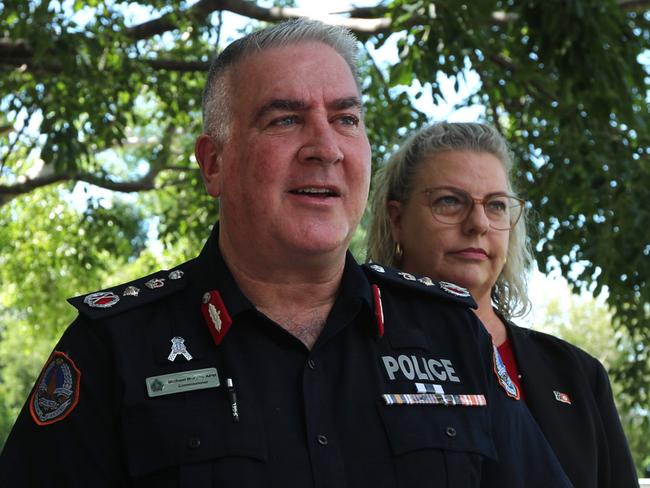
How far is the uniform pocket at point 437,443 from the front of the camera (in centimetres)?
210

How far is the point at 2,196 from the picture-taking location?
35.1 feet

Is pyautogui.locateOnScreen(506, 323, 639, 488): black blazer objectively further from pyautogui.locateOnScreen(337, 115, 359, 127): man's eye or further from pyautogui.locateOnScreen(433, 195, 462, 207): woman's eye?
pyautogui.locateOnScreen(337, 115, 359, 127): man's eye

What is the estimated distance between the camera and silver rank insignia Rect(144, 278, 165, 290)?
2289 mm

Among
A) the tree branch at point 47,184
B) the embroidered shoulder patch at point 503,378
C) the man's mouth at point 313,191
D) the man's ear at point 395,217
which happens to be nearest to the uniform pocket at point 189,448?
the man's mouth at point 313,191

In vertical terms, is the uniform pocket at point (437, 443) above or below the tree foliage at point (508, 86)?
below

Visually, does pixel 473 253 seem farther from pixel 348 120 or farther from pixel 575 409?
pixel 348 120

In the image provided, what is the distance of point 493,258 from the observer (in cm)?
A: 299

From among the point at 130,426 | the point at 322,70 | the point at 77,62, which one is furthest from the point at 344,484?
the point at 77,62

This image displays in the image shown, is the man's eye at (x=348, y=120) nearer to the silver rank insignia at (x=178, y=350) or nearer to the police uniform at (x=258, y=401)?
the police uniform at (x=258, y=401)

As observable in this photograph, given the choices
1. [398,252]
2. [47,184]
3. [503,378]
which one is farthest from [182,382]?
[47,184]

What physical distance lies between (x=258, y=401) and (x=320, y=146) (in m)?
0.54

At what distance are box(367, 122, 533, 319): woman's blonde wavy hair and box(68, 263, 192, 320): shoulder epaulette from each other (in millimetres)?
990

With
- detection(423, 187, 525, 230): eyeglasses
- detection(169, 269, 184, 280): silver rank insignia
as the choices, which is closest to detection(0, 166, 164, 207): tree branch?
detection(423, 187, 525, 230): eyeglasses

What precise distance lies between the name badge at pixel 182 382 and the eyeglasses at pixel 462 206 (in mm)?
1120
